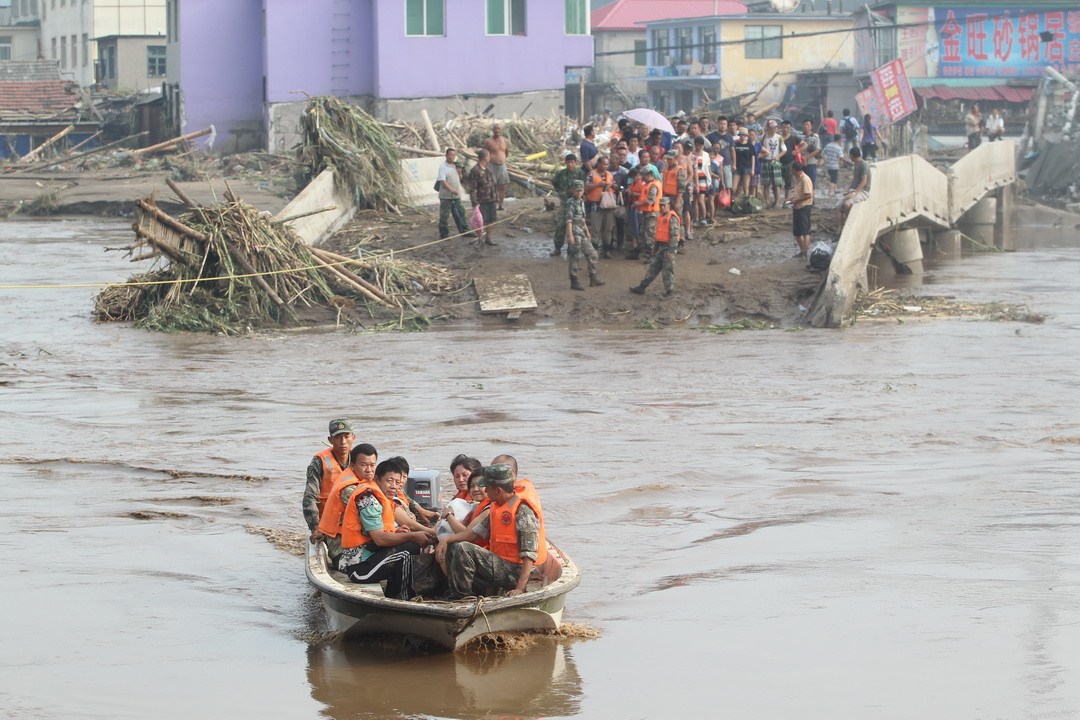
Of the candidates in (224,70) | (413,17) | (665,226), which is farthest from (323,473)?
(224,70)

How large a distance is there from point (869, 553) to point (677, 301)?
11.2 meters

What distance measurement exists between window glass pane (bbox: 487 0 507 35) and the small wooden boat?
34.5m

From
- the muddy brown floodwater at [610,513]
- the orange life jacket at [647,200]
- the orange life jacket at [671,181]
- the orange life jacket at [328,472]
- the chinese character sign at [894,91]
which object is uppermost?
the chinese character sign at [894,91]

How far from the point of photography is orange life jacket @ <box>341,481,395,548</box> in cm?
851

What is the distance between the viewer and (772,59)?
210 feet

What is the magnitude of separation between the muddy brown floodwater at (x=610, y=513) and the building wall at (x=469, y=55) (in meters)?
21.4

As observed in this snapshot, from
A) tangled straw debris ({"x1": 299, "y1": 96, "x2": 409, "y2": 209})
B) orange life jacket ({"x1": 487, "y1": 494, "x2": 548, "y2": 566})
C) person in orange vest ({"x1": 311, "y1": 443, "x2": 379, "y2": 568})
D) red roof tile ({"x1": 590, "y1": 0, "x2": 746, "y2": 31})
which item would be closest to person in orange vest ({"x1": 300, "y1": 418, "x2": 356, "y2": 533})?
person in orange vest ({"x1": 311, "y1": 443, "x2": 379, "y2": 568})

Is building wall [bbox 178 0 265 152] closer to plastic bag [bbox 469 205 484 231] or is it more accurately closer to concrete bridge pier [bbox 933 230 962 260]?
plastic bag [bbox 469 205 484 231]

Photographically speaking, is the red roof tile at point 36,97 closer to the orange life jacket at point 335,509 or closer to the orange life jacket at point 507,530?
the orange life jacket at point 335,509

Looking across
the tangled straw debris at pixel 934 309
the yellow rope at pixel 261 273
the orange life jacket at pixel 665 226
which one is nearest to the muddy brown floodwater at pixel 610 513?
the tangled straw debris at pixel 934 309

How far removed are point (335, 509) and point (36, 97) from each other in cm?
4619

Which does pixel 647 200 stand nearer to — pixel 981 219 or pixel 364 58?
pixel 981 219

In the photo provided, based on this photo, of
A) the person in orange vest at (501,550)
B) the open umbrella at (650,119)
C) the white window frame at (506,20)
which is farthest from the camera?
the white window frame at (506,20)

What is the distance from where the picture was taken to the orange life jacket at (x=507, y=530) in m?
8.32
